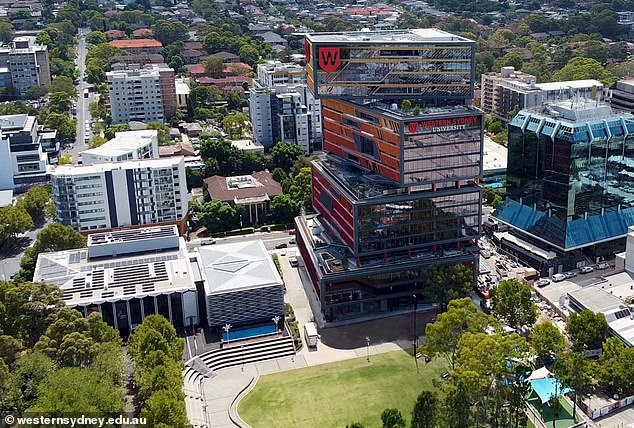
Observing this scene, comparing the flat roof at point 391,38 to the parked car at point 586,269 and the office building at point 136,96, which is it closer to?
the parked car at point 586,269

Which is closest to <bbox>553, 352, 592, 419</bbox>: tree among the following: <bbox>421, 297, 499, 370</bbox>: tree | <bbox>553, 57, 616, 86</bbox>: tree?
<bbox>421, 297, 499, 370</bbox>: tree

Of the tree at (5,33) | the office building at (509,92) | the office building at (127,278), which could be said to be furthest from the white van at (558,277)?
the tree at (5,33)

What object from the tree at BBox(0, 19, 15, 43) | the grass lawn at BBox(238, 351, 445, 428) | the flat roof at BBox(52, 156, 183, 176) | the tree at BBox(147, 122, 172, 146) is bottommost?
the grass lawn at BBox(238, 351, 445, 428)

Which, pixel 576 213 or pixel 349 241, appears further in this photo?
pixel 576 213

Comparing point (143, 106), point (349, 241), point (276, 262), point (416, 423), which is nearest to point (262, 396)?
point (416, 423)

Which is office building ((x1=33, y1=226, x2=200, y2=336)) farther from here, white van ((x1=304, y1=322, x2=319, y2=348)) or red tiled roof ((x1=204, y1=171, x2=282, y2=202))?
red tiled roof ((x1=204, y1=171, x2=282, y2=202))

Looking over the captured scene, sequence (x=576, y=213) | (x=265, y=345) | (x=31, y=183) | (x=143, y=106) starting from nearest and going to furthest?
(x=265, y=345) → (x=576, y=213) → (x=31, y=183) → (x=143, y=106)

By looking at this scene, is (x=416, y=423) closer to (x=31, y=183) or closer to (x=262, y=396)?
(x=262, y=396)

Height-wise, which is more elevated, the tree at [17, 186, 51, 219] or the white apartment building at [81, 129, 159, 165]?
the white apartment building at [81, 129, 159, 165]

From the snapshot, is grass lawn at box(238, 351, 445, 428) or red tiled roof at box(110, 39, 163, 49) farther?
red tiled roof at box(110, 39, 163, 49)
